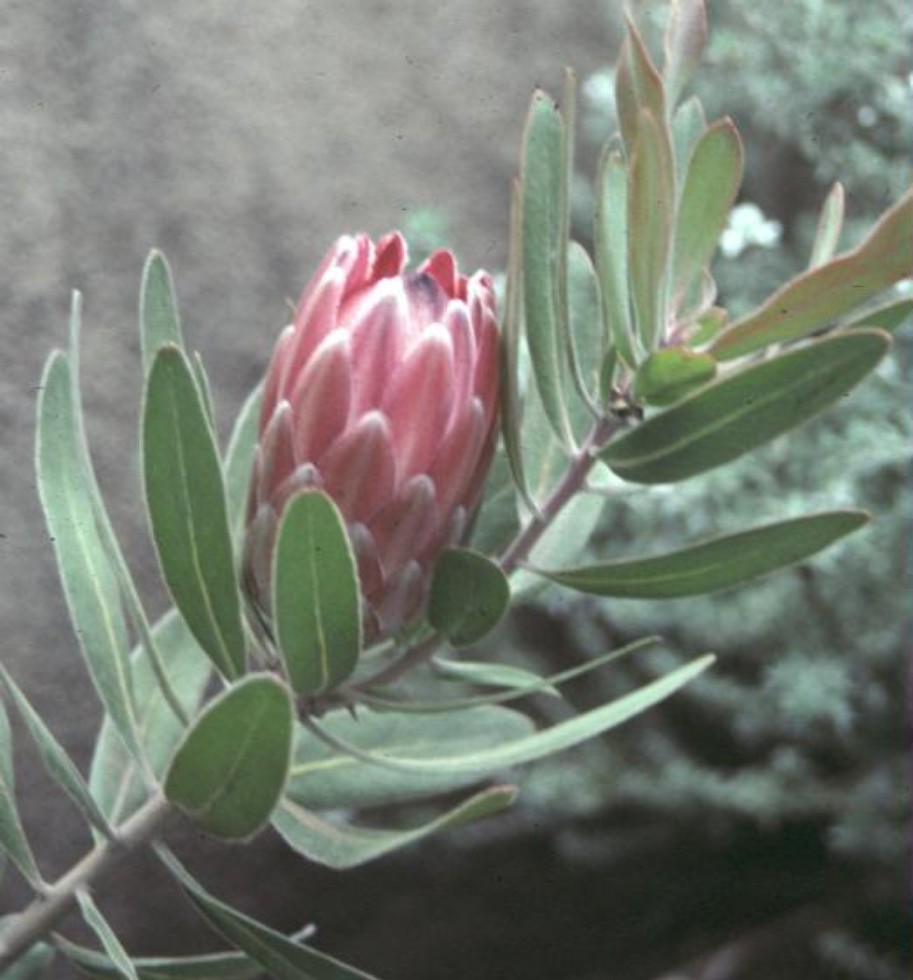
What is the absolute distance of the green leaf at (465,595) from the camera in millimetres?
533

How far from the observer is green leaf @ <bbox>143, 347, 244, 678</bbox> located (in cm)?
51

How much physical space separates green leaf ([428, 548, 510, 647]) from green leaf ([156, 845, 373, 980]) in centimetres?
14

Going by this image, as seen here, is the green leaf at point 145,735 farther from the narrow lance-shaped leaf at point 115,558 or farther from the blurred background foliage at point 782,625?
the blurred background foliage at point 782,625

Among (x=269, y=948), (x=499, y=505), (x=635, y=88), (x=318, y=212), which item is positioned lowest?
(x=269, y=948)

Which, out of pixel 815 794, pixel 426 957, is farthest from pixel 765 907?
pixel 426 957

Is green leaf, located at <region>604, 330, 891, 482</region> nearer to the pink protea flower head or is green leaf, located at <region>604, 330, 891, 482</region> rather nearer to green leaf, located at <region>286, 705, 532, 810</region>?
the pink protea flower head

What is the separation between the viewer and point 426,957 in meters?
1.23

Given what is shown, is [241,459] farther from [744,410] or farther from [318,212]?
[318,212]

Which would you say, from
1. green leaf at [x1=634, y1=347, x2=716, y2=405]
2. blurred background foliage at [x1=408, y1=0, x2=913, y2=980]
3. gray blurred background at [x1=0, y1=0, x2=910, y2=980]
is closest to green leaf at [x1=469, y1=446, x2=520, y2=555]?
green leaf at [x1=634, y1=347, x2=716, y2=405]

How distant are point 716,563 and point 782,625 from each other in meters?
0.65

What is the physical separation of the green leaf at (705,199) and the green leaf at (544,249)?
0.16 ft

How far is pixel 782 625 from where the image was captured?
1182 millimetres

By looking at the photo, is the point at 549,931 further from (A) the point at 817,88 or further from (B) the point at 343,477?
(B) the point at 343,477

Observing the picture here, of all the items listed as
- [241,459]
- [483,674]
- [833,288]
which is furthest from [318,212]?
[833,288]
